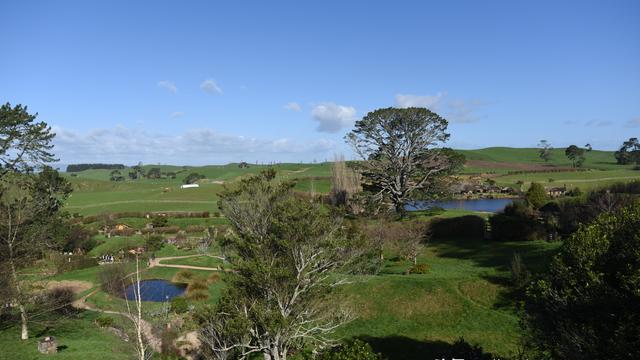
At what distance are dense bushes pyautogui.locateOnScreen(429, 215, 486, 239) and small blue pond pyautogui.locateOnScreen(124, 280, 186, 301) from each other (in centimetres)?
2846

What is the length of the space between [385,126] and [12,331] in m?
41.6

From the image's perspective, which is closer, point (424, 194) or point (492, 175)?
point (424, 194)

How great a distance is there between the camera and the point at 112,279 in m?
41.0

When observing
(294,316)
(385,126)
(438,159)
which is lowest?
(294,316)

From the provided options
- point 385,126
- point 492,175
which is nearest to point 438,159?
point 385,126

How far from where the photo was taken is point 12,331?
28.2 m

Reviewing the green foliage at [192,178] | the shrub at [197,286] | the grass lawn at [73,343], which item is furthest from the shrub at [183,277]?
the green foliage at [192,178]

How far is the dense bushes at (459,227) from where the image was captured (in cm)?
4500

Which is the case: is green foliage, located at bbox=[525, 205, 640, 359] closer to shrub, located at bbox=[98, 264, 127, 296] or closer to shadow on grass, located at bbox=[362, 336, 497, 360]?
shadow on grass, located at bbox=[362, 336, 497, 360]

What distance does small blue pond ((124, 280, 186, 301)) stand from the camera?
4084cm

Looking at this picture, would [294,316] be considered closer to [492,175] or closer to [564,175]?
Answer: [564,175]

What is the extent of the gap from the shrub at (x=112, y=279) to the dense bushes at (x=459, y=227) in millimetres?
33670

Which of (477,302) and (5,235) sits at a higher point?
(5,235)

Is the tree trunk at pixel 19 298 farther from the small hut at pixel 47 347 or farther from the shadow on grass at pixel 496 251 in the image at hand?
the shadow on grass at pixel 496 251
